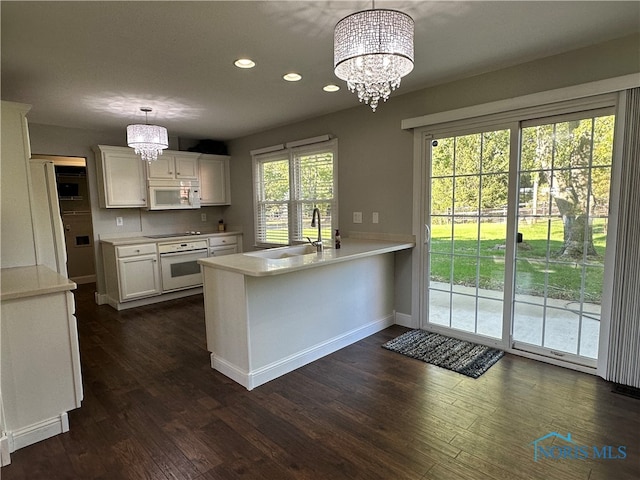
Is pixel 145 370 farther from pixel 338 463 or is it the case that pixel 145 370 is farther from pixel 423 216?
pixel 423 216

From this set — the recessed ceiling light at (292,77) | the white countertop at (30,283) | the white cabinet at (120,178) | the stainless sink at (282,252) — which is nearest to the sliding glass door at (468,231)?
the stainless sink at (282,252)

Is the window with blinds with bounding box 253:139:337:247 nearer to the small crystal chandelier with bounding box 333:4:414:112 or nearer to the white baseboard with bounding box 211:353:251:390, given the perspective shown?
the white baseboard with bounding box 211:353:251:390

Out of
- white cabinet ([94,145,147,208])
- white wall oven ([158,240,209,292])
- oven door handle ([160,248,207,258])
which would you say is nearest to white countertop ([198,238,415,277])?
white wall oven ([158,240,209,292])

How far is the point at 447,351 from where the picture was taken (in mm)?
3166

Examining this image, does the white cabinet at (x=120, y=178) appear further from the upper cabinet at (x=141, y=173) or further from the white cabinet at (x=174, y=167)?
the white cabinet at (x=174, y=167)

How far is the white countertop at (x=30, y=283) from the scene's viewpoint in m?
1.94

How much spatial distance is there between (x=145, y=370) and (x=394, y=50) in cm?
297

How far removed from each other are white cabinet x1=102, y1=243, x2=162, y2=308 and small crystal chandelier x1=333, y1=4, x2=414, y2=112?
3875 millimetres

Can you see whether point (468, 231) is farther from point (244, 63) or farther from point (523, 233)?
point (244, 63)

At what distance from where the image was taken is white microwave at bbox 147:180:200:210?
5.05 m

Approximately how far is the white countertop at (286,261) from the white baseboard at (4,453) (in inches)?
57.6

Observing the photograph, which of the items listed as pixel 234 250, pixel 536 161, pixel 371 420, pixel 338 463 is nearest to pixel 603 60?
pixel 536 161

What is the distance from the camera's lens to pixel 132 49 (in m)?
2.41

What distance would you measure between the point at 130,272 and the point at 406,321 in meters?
3.51
